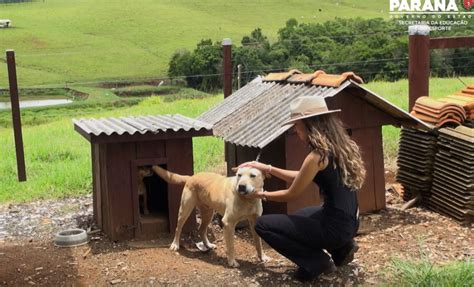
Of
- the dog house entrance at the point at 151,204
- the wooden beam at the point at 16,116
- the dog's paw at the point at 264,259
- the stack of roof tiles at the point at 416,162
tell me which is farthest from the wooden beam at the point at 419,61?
the wooden beam at the point at 16,116

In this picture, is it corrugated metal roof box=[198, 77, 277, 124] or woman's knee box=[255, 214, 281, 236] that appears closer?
woman's knee box=[255, 214, 281, 236]

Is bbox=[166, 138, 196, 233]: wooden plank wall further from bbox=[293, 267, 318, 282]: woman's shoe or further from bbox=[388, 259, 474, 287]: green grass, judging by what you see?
bbox=[388, 259, 474, 287]: green grass

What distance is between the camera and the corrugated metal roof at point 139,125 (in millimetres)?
6129

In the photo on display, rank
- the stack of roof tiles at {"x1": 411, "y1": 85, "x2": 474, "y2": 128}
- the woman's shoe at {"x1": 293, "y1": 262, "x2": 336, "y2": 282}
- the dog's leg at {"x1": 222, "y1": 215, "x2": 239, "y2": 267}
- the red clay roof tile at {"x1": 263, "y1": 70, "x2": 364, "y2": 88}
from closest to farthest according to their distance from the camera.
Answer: the woman's shoe at {"x1": 293, "y1": 262, "x2": 336, "y2": 282} → the dog's leg at {"x1": 222, "y1": 215, "x2": 239, "y2": 267} → the red clay roof tile at {"x1": 263, "y1": 70, "x2": 364, "y2": 88} → the stack of roof tiles at {"x1": 411, "y1": 85, "x2": 474, "y2": 128}

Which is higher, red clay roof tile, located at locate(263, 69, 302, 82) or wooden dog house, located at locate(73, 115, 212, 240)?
red clay roof tile, located at locate(263, 69, 302, 82)

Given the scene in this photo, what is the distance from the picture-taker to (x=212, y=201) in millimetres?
5859

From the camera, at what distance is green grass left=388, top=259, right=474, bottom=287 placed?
182 inches

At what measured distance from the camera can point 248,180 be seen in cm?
528

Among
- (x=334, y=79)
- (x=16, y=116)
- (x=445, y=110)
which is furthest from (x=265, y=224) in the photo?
(x=16, y=116)

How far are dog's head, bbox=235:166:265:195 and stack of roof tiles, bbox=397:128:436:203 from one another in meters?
2.80

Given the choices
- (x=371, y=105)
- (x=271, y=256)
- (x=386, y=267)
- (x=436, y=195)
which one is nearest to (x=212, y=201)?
(x=271, y=256)

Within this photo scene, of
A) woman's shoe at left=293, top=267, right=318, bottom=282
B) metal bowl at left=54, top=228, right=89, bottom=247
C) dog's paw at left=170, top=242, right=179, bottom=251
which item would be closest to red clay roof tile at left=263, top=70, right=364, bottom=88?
woman's shoe at left=293, top=267, right=318, bottom=282

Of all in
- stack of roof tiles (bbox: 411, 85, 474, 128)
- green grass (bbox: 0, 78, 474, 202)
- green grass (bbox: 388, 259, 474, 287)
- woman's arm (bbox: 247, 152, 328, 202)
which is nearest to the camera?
green grass (bbox: 388, 259, 474, 287)

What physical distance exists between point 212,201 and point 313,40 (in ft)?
39.4
